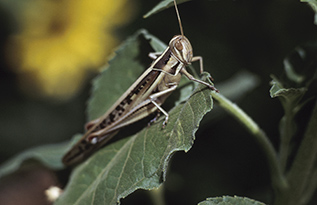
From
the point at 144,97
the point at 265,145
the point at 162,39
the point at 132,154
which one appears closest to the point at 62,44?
the point at 162,39

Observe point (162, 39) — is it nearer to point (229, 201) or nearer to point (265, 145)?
point (265, 145)

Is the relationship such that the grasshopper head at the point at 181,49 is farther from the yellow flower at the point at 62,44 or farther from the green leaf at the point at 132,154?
the yellow flower at the point at 62,44

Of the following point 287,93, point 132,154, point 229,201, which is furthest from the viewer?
point 132,154

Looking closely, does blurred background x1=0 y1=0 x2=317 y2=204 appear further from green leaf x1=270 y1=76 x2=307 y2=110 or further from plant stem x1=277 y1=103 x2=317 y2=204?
green leaf x1=270 y1=76 x2=307 y2=110

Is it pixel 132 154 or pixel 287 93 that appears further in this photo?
pixel 132 154

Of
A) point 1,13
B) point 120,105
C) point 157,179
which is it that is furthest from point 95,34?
point 157,179

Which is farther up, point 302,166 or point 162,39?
point 162,39
